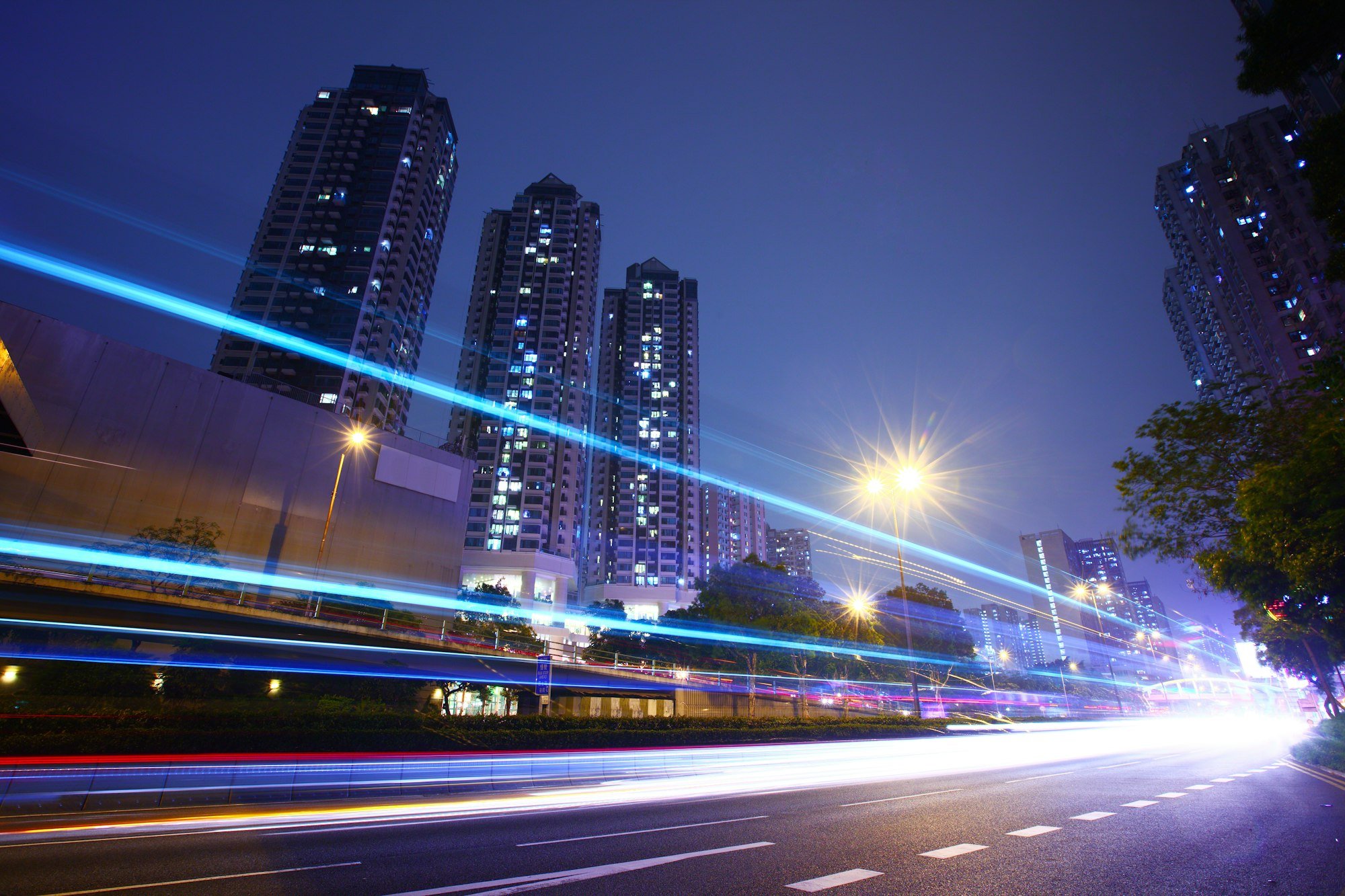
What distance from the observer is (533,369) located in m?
106

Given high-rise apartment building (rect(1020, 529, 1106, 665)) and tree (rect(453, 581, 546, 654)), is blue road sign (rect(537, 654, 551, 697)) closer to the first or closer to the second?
tree (rect(453, 581, 546, 654))

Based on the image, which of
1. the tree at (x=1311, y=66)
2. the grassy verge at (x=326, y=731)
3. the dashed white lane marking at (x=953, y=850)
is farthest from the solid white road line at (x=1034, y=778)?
the tree at (x=1311, y=66)

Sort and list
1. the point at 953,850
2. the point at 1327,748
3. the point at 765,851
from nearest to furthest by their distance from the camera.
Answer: the point at 953,850, the point at 765,851, the point at 1327,748

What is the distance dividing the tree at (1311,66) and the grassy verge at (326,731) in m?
21.3

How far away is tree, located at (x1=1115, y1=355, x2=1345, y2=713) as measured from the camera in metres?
12.4

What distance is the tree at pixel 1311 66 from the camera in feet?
32.2

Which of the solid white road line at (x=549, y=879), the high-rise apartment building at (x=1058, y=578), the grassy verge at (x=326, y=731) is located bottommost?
the solid white road line at (x=549, y=879)

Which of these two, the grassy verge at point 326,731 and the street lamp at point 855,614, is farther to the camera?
the street lamp at point 855,614

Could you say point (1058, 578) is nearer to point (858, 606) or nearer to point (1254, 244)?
point (1254, 244)

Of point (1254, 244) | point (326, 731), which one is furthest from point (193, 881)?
point (1254, 244)

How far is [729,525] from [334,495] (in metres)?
137

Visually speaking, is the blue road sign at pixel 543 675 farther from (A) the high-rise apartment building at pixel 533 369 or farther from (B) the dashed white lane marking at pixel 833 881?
(A) the high-rise apartment building at pixel 533 369

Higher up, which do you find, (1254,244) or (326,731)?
(1254,244)

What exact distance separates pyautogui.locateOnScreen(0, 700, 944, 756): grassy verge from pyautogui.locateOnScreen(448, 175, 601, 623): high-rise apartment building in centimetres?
5400
